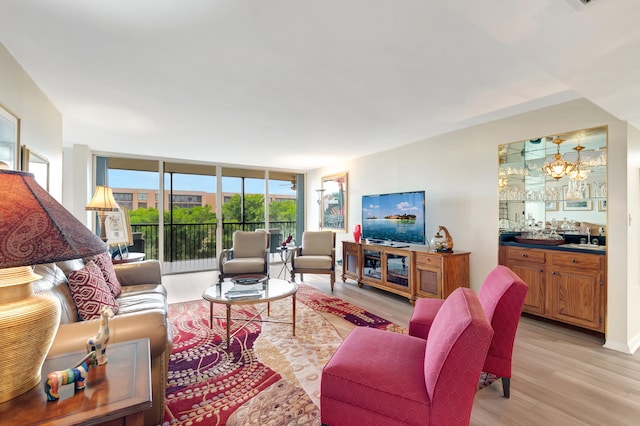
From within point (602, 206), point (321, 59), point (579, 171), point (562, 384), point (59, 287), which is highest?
point (321, 59)

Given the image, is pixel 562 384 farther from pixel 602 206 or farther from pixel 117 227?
pixel 117 227

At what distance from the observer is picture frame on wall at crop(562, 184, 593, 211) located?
3051mm

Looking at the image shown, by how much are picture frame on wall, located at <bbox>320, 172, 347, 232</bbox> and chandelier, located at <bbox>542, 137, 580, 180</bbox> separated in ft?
11.0

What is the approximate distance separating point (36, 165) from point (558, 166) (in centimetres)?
517

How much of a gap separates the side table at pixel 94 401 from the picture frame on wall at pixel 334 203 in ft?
16.4

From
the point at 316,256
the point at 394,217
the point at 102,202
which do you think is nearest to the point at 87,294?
the point at 102,202

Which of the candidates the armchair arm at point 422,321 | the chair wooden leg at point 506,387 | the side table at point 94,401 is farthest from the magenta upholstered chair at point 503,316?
the side table at point 94,401

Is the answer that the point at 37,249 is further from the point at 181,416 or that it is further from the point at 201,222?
the point at 201,222

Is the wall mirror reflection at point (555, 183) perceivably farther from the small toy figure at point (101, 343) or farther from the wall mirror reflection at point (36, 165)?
the wall mirror reflection at point (36, 165)

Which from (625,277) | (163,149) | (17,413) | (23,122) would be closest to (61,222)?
(17,413)

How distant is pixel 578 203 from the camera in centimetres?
314

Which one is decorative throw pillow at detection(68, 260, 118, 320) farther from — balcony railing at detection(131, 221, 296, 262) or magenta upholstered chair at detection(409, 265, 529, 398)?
balcony railing at detection(131, 221, 296, 262)

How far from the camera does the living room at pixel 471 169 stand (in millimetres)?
2559

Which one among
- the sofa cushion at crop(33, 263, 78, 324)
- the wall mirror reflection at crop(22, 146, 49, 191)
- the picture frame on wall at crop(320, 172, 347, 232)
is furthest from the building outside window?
the sofa cushion at crop(33, 263, 78, 324)
